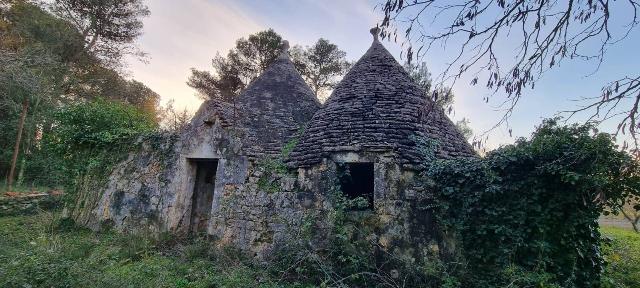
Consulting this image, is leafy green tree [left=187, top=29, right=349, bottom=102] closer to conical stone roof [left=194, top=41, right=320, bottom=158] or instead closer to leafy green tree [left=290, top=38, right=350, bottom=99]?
leafy green tree [left=290, top=38, right=350, bottom=99]

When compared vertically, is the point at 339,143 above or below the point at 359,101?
below

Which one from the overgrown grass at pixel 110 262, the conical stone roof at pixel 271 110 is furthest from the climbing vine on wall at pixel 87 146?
the conical stone roof at pixel 271 110

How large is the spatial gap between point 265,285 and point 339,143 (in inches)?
115

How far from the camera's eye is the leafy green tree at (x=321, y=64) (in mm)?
20406

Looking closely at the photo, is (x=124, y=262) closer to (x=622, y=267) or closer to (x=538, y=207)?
(x=538, y=207)

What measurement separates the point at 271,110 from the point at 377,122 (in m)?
3.66

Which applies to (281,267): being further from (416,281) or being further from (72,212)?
(72,212)

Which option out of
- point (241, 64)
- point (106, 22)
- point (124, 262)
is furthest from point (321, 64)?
point (124, 262)

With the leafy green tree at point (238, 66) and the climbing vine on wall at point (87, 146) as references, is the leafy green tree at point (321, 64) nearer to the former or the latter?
the leafy green tree at point (238, 66)

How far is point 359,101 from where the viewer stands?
25.6ft

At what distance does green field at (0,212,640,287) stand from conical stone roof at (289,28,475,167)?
248cm

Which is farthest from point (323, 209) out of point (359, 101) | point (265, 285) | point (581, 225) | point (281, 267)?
point (581, 225)

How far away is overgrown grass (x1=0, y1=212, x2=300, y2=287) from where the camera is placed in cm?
457

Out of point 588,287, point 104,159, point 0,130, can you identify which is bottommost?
point 588,287
